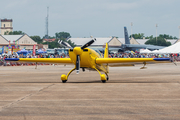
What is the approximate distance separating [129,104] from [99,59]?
9703 mm

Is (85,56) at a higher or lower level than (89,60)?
higher

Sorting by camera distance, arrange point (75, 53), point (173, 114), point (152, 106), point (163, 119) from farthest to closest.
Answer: point (75, 53), point (152, 106), point (173, 114), point (163, 119)

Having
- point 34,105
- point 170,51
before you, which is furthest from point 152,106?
point 170,51

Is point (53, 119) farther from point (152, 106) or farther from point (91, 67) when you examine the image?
point (91, 67)

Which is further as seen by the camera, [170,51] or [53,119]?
[170,51]

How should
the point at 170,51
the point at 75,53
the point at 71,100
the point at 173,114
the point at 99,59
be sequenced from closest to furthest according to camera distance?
the point at 173,114, the point at 71,100, the point at 75,53, the point at 99,59, the point at 170,51

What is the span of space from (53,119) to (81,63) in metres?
11.1

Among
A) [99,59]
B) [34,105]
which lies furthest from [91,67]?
[34,105]

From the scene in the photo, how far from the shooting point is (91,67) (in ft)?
62.5

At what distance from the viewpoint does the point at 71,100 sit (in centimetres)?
1068

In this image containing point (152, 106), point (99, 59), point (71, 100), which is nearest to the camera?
point (152, 106)

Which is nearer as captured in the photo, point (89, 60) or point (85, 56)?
point (85, 56)

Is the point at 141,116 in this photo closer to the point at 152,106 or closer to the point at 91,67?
the point at 152,106

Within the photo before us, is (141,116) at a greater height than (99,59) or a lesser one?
lesser
